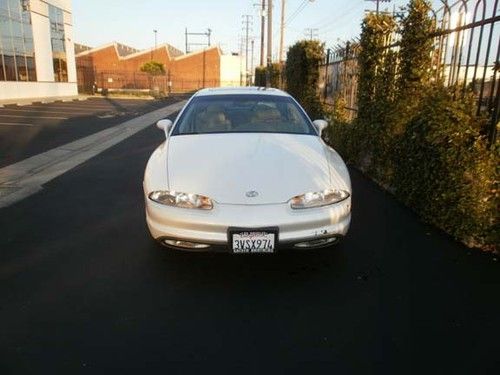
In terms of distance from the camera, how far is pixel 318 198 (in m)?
3.49

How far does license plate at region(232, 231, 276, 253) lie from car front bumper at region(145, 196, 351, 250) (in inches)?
2.3

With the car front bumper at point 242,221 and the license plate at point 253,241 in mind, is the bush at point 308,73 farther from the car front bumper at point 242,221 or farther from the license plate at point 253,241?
the license plate at point 253,241

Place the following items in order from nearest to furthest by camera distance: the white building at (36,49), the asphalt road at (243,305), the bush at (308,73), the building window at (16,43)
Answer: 1. the asphalt road at (243,305)
2. the bush at (308,73)
3. the building window at (16,43)
4. the white building at (36,49)

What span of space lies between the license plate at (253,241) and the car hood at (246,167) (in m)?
0.25

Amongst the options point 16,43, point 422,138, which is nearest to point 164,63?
point 16,43

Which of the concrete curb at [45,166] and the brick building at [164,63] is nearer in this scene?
the concrete curb at [45,166]

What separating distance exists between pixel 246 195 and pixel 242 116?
184cm

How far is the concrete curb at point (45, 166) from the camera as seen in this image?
6.21 meters

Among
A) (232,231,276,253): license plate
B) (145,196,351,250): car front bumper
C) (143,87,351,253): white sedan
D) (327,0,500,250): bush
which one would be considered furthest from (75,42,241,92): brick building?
(232,231,276,253): license plate

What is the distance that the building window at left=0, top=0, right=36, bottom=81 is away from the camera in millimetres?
21906

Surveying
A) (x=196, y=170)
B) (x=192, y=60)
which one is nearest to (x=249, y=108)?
(x=196, y=170)

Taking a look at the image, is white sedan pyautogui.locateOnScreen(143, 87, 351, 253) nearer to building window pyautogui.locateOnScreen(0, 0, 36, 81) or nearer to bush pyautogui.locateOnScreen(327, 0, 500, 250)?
bush pyautogui.locateOnScreen(327, 0, 500, 250)

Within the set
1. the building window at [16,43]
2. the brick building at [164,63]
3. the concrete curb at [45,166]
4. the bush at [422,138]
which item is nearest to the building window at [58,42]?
the building window at [16,43]

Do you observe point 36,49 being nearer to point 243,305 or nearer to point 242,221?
point 242,221
